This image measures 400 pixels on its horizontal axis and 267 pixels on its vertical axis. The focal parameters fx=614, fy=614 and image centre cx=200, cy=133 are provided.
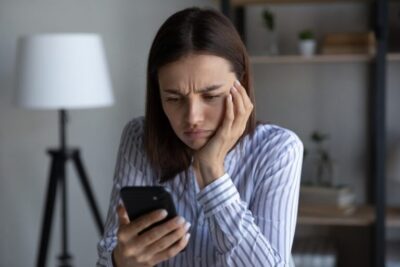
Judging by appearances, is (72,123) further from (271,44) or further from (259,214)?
(259,214)

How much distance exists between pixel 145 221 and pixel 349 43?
1.57m

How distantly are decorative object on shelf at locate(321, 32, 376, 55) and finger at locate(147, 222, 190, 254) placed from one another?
1509mm

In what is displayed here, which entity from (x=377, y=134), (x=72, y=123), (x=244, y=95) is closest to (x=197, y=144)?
(x=244, y=95)

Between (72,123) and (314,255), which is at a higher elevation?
(72,123)

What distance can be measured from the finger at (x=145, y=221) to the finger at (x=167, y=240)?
33mm

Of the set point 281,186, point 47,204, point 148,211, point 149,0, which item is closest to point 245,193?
point 281,186

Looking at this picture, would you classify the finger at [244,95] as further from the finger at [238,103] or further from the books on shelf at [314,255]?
the books on shelf at [314,255]

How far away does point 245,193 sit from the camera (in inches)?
47.3

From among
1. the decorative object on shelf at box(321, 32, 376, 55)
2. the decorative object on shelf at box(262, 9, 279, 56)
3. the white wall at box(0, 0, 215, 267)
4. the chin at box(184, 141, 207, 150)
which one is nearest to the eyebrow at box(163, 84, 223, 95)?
the chin at box(184, 141, 207, 150)

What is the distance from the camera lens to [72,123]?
9.49ft

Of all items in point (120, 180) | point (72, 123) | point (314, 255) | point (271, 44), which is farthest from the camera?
point (72, 123)

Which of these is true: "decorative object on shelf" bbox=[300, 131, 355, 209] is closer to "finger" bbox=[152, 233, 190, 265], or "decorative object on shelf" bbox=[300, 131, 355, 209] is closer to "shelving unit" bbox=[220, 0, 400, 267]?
"shelving unit" bbox=[220, 0, 400, 267]

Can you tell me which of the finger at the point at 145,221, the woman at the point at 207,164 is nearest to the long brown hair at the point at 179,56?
the woman at the point at 207,164

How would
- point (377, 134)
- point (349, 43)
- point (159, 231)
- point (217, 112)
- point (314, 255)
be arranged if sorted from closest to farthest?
1. point (159, 231)
2. point (217, 112)
3. point (377, 134)
4. point (349, 43)
5. point (314, 255)
